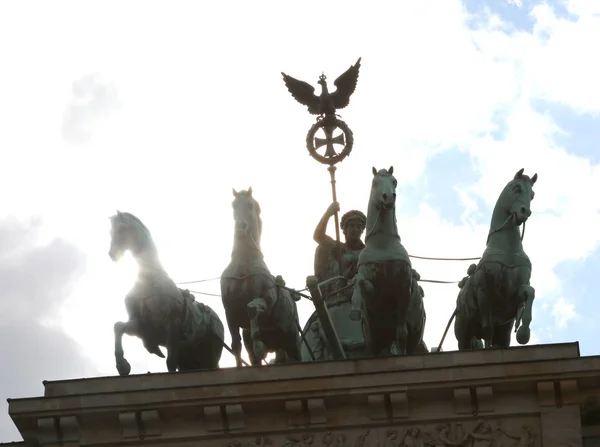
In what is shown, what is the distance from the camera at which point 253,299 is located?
3269cm

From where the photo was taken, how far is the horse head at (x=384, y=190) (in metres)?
31.9

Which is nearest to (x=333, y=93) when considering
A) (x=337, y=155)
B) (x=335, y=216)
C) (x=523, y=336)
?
(x=337, y=155)

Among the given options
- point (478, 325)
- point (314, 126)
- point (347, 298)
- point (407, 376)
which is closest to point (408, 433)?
point (407, 376)

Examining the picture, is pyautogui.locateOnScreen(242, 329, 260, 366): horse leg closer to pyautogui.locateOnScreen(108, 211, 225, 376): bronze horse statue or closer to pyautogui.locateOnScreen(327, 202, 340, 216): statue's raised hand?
pyautogui.locateOnScreen(108, 211, 225, 376): bronze horse statue

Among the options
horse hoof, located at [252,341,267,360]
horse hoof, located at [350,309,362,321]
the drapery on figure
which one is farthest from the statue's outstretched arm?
horse hoof, located at [350,309,362,321]

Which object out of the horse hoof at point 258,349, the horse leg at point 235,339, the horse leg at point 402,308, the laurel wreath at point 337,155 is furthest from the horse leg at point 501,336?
the laurel wreath at point 337,155

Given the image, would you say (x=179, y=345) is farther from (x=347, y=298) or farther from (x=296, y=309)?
(x=347, y=298)

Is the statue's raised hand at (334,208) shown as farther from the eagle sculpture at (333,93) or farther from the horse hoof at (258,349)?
the horse hoof at (258,349)

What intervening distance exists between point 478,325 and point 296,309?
2851 millimetres

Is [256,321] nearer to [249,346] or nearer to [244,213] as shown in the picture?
[249,346]

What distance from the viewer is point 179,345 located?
1299 inches

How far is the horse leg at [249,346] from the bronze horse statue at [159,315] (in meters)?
0.59

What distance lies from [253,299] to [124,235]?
7.98 feet

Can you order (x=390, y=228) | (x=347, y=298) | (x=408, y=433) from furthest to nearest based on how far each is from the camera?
1. (x=347, y=298)
2. (x=390, y=228)
3. (x=408, y=433)
